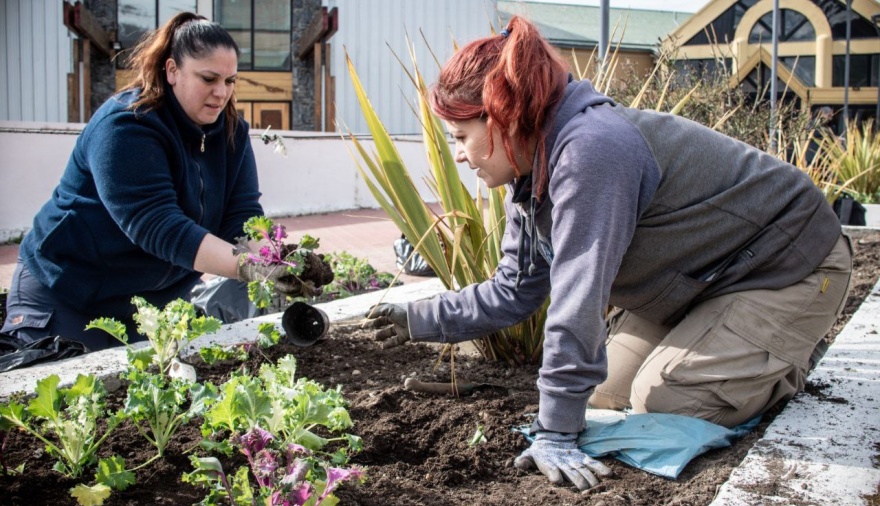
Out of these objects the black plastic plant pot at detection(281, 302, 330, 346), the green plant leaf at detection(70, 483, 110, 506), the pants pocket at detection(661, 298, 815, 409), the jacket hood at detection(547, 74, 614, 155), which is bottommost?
the black plastic plant pot at detection(281, 302, 330, 346)

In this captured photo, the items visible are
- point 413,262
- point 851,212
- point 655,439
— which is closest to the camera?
point 655,439

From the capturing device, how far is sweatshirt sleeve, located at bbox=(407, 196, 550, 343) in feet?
8.23

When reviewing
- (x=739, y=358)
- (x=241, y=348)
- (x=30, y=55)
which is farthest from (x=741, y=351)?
(x=30, y=55)

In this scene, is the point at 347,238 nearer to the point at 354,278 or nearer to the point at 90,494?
the point at 354,278

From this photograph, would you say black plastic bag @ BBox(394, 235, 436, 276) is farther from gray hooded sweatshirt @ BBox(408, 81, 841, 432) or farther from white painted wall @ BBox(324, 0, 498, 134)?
A: white painted wall @ BBox(324, 0, 498, 134)

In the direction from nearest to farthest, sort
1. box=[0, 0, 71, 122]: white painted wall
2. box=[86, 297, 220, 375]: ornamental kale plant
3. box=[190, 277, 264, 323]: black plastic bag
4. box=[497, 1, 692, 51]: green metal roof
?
box=[86, 297, 220, 375]: ornamental kale plant, box=[190, 277, 264, 323]: black plastic bag, box=[0, 0, 71, 122]: white painted wall, box=[497, 1, 692, 51]: green metal roof

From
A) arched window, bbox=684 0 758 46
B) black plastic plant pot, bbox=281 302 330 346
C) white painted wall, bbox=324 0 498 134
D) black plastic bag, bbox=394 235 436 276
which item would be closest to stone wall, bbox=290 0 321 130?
white painted wall, bbox=324 0 498 134

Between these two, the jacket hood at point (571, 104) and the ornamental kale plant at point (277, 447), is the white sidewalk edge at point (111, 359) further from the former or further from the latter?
the jacket hood at point (571, 104)

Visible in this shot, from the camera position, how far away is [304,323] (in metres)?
3.06

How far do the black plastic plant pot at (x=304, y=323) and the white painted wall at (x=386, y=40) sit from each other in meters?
12.7

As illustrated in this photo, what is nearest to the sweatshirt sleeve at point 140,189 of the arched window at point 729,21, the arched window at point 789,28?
the arched window at point 729,21

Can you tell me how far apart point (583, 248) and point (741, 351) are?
0.69 meters

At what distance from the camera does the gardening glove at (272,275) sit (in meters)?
2.57

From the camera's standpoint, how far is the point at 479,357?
10.1ft
